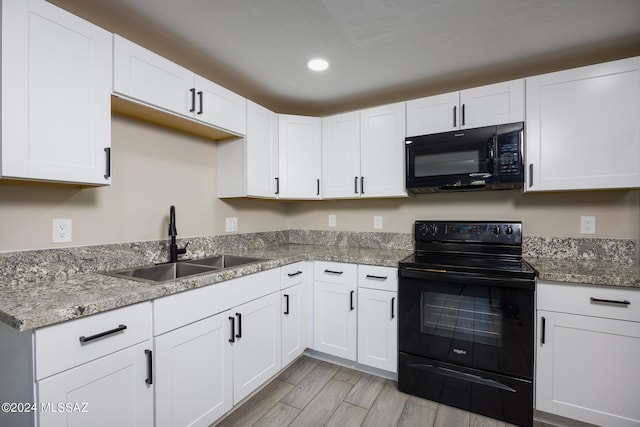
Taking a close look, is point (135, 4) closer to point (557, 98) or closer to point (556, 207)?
point (557, 98)

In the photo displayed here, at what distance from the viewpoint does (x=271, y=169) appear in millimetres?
2525

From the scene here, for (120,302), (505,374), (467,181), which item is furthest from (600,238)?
(120,302)

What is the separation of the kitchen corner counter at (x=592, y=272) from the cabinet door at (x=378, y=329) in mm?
921

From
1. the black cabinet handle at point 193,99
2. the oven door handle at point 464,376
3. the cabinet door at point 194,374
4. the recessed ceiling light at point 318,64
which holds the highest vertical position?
the recessed ceiling light at point 318,64

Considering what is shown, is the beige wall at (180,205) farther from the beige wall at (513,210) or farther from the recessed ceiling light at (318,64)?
the recessed ceiling light at (318,64)

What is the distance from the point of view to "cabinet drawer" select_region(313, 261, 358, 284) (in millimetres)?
2180

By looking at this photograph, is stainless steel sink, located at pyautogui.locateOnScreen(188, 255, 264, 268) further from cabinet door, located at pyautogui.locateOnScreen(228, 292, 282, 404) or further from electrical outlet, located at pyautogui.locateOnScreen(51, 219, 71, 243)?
electrical outlet, located at pyautogui.locateOnScreen(51, 219, 71, 243)

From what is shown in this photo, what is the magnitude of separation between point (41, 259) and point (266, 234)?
169 cm

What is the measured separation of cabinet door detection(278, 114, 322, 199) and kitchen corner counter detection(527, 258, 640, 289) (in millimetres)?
1755

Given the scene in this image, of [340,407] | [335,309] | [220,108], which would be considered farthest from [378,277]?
[220,108]

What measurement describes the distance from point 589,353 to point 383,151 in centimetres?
178

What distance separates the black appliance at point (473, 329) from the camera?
64.7 inches

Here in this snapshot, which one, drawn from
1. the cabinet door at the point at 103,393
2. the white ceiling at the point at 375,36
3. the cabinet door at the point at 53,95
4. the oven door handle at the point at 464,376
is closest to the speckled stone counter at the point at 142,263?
the cabinet door at the point at 103,393

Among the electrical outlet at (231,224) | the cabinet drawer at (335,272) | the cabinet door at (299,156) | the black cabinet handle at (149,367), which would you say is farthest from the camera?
the cabinet door at (299,156)
